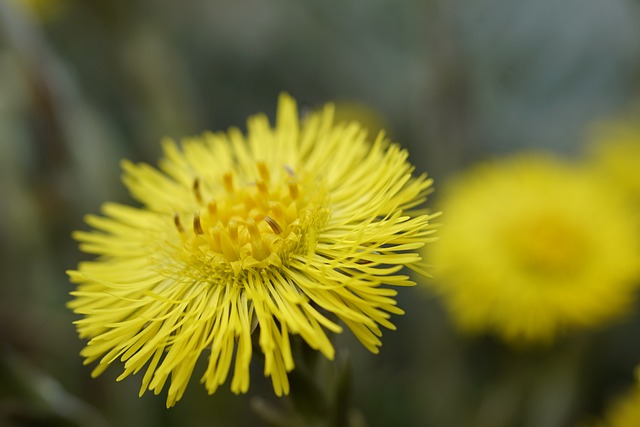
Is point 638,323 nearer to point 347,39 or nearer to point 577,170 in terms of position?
point 577,170

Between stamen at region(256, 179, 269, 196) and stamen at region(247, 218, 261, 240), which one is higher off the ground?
stamen at region(256, 179, 269, 196)

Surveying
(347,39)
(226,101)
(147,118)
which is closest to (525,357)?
(147,118)

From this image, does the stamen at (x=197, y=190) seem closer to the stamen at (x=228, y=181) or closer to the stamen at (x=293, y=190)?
the stamen at (x=228, y=181)

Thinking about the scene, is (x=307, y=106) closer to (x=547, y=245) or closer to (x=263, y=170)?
(x=547, y=245)

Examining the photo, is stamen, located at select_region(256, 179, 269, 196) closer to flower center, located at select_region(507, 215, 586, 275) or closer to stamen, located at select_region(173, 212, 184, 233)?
stamen, located at select_region(173, 212, 184, 233)

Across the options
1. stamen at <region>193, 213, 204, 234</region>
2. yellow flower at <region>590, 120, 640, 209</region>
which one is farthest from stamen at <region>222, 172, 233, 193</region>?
yellow flower at <region>590, 120, 640, 209</region>
